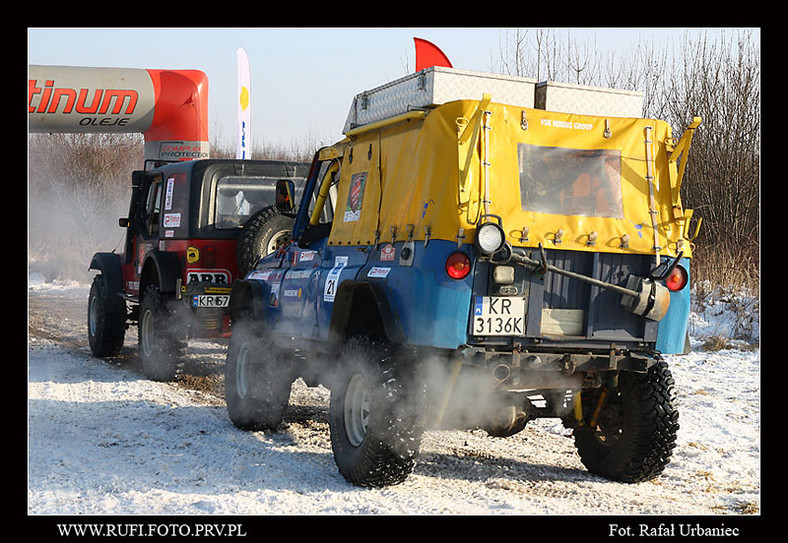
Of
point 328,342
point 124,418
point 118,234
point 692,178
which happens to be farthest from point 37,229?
point 328,342

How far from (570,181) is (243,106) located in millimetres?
11769

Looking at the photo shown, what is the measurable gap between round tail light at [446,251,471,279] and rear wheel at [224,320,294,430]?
8.82 ft

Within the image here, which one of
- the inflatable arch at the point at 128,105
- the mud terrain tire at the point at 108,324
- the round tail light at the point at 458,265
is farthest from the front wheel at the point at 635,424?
the inflatable arch at the point at 128,105

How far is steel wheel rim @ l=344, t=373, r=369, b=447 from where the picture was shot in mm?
6121

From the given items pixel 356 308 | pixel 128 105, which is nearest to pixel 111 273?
pixel 128 105

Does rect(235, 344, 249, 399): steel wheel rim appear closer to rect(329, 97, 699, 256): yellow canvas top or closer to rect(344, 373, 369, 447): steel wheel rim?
rect(344, 373, 369, 447): steel wheel rim

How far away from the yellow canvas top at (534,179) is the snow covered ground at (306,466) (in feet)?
5.41

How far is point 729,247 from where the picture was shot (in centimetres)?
1734

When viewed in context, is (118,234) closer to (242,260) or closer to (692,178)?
(692,178)

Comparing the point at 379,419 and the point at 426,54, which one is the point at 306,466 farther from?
the point at 426,54

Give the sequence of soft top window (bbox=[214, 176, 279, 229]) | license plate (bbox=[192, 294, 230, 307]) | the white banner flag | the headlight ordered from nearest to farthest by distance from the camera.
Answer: the headlight < license plate (bbox=[192, 294, 230, 307]) < soft top window (bbox=[214, 176, 279, 229]) < the white banner flag

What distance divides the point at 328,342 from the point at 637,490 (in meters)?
2.41

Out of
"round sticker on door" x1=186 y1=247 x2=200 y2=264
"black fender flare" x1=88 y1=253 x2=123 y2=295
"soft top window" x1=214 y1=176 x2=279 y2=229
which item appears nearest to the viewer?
"round sticker on door" x1=186 y1=247 x2=200 y2=264

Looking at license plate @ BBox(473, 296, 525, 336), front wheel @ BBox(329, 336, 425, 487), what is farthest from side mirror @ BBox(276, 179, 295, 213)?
license plate @ BBox(473, 296, 525, 336)
